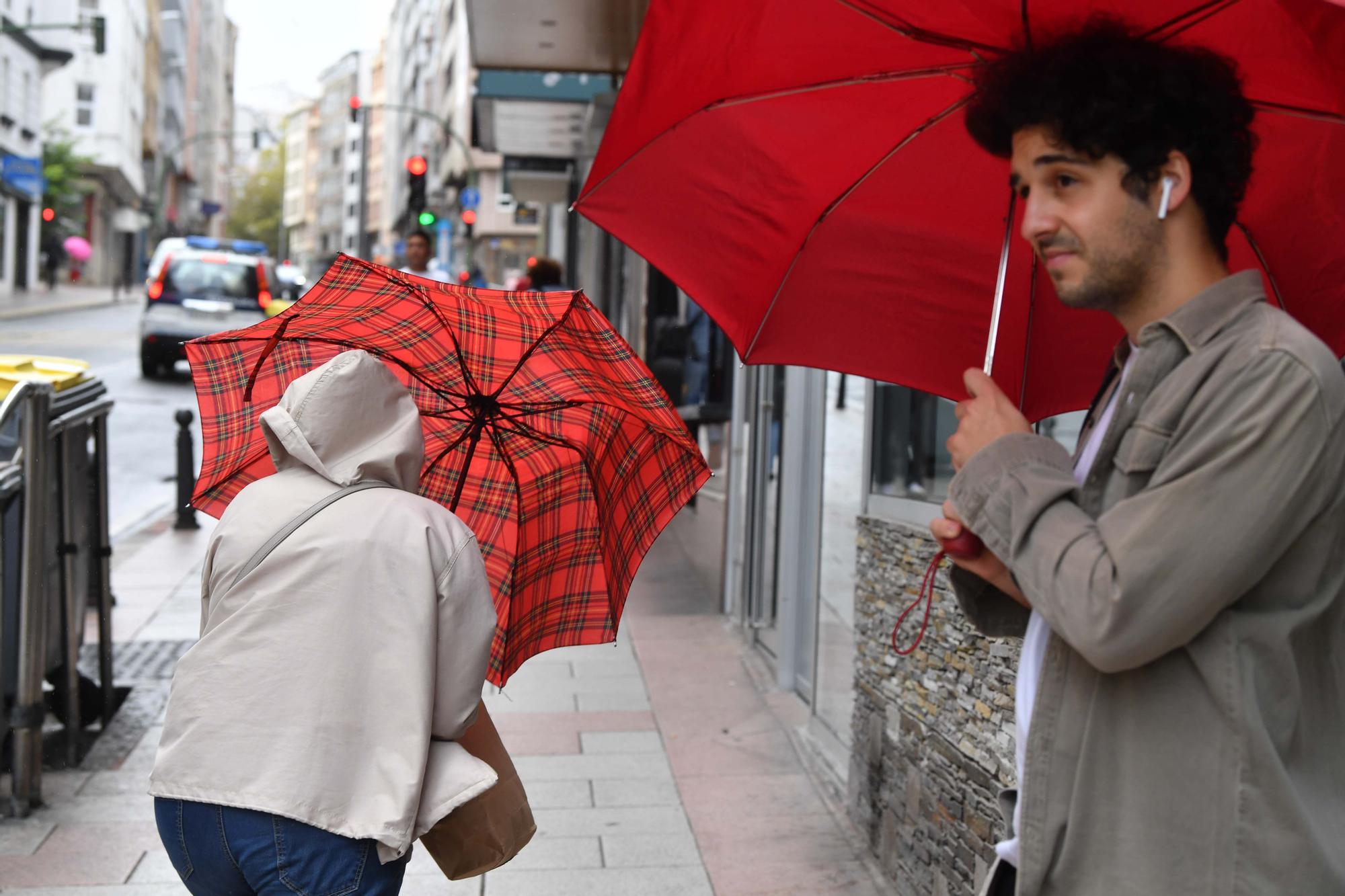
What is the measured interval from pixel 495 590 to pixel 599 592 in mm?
241

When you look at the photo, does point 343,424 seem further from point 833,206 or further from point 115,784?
point 115,784

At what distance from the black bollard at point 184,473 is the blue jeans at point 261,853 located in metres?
9.14

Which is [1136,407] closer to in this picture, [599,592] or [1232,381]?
[1232,381]

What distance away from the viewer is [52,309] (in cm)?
3881

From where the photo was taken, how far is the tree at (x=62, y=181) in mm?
50419

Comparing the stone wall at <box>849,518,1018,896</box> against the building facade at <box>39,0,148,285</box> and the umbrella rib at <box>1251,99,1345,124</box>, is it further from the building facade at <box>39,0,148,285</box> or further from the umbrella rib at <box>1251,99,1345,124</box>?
the building facade at <box>39,0,148,285</box>

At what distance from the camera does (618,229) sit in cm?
269

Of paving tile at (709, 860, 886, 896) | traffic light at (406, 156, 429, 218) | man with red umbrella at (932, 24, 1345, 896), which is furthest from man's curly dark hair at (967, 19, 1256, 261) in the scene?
traffic light at (406, 156, 429, 218)

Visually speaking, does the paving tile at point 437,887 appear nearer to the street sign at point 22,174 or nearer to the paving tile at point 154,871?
the paving tile at point 154,871

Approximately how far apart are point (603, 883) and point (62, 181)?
5219 centimetres

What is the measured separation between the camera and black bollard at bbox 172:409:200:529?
11484mm

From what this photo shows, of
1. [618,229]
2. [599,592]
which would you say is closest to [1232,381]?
[618,229]

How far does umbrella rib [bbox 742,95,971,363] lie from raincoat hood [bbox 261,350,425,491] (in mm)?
670

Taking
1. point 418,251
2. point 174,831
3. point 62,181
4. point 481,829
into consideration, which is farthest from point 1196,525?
point 62,181
